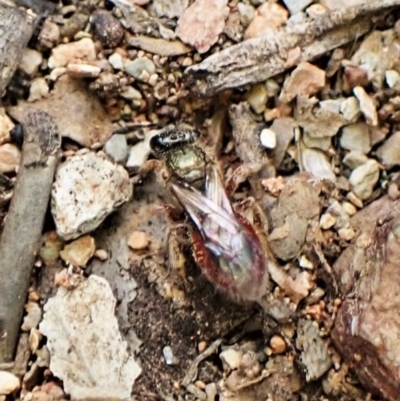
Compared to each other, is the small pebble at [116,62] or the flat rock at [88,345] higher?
the small pebble at [116,62]

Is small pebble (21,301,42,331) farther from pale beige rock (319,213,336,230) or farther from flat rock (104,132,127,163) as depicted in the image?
pale beige rock (319,213,336,230)

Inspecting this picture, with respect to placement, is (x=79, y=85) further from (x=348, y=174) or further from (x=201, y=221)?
(x=348, y=174)

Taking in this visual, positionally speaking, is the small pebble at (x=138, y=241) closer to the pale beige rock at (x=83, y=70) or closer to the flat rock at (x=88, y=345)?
the flat rock at (x=88, y=345)

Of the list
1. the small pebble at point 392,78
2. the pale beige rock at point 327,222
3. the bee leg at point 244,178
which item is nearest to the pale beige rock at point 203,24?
the bee leg at point 244,178

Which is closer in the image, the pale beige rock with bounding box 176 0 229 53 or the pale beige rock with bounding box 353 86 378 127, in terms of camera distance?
the pale beige rock with bounding box 353 86 378 127

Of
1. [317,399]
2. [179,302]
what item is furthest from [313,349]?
[179,302]

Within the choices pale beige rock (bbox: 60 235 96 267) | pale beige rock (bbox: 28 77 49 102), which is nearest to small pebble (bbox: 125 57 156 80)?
pale beige rock (bbox: 28 77 49 102)
